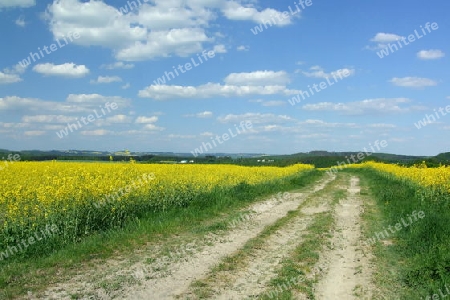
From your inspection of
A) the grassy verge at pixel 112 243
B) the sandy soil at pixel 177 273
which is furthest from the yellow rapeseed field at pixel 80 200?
the sandy soil at pixel 177 273

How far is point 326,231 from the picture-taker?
10.8 m

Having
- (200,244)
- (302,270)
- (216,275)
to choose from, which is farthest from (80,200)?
(302,270)

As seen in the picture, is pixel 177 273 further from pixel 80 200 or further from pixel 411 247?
pixel 411 247

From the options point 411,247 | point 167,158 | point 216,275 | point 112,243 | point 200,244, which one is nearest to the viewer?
point 216,275

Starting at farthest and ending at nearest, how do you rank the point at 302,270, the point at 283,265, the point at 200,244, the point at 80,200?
the point at 80,200
the point at 200,244
the point at 283,265
the point at 302,270

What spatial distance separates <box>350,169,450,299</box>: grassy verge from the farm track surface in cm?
43

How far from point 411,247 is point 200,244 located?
4.60 meters

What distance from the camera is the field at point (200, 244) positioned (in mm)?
6355

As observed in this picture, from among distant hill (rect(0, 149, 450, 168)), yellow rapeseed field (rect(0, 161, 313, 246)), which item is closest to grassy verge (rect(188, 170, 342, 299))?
yellow rapeseed field (rect(0, 161, 313, 246))

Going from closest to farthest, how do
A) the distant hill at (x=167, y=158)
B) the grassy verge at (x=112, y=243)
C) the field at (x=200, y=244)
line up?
1. the field at (x=200, y=244)
2. the grassy verge at (x=112, y=243)
3. the distant hill at (x=167, y=158)

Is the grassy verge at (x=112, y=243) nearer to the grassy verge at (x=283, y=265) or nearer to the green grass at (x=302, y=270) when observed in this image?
the grassy verge at (x=283, y=265)

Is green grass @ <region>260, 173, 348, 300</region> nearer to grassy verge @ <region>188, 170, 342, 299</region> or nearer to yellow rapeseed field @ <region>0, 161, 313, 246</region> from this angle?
grassy verge @ <region>188, 170, 342, 299</region>

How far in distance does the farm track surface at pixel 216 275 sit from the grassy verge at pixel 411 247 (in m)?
0.43

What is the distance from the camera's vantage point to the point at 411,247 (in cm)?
866
